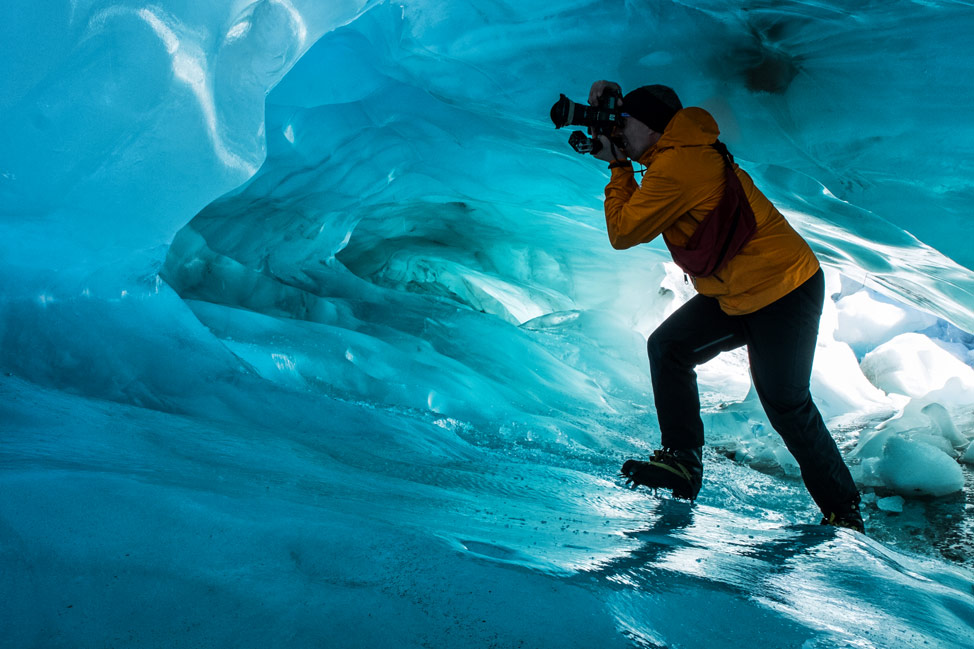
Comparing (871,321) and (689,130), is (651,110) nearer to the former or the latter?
(689,130)

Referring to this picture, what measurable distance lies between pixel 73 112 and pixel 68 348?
712mm

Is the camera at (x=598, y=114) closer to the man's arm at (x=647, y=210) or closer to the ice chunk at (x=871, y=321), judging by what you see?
the man's arm at (x=647, y=210)

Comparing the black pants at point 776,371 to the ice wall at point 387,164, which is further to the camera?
the ice wall at point 387,164

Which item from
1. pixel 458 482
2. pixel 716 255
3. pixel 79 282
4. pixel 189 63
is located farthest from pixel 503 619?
pixel 189 63

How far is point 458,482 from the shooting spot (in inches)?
65.2

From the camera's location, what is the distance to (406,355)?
126 inches

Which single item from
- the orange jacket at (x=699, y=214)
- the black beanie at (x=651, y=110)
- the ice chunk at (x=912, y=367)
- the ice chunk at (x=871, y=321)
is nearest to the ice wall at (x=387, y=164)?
the black beanie at (x=651, y=110)

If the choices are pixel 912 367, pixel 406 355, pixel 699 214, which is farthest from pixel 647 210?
pixel 912 367

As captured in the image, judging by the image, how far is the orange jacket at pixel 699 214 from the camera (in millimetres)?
1688

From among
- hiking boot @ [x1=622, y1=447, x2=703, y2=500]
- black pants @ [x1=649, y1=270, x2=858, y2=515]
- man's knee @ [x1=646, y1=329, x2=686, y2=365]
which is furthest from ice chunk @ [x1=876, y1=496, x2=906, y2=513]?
man's knee @ [x1=646, y1=329, x2=686, y2=365]

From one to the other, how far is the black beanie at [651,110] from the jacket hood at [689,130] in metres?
0.09

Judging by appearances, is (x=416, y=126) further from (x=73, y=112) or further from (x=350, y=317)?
(x=73, y=112)

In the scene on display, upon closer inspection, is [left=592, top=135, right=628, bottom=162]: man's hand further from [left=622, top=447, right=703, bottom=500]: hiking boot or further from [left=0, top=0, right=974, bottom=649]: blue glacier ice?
[left=622, top=447, right=703, bottom=500]: hiking boot

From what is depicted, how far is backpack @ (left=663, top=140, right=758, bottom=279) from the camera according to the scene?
172cm
